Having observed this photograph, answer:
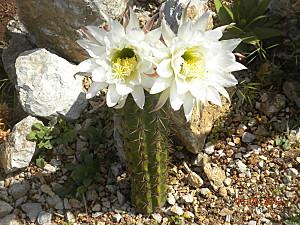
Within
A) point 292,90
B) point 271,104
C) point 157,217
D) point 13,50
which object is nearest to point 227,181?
point 157,217

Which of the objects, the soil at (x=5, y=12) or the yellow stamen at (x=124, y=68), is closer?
the yellow stamen at (x=124, y=68)

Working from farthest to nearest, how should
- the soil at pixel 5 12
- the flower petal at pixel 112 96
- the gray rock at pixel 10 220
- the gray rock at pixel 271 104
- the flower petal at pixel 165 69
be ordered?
the soil at pixel 5 12 → the gray rock at pixel 271 104 → the gray rock at pixel 10 220 → the flower petal at pixel 112 96 → the flower petal at pixel 165 69

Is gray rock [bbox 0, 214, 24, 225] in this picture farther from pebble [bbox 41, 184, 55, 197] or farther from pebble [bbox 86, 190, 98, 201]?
pebble [bbox 86, 190, 98, 201]

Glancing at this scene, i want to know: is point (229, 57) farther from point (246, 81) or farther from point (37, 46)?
point (37, 46)

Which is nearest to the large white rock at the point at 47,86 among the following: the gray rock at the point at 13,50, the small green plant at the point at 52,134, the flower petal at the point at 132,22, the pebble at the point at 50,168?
the small green plant at the point at 52,134

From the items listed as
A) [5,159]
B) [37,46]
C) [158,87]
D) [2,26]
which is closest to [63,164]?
[5,159]

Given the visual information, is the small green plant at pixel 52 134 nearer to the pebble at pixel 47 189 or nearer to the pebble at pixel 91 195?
the pebble at pixel 47 189
